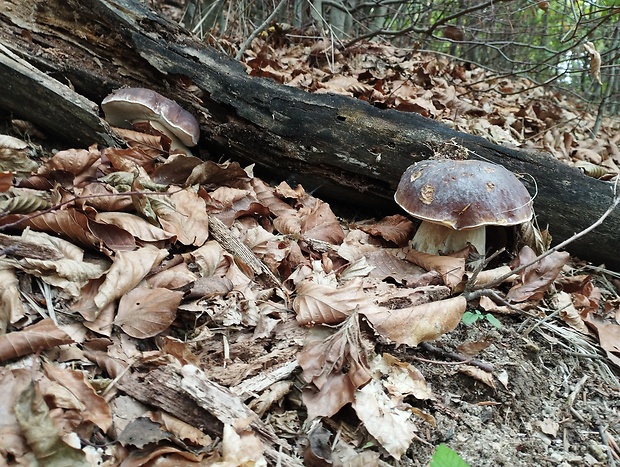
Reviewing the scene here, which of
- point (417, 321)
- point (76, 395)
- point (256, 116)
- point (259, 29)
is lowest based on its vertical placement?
point (76, 395)

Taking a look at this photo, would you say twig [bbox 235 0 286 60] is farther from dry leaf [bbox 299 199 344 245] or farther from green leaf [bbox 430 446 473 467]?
green leaf [bbox 430 446 473 467]

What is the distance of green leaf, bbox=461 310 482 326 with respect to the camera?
7.64 ft

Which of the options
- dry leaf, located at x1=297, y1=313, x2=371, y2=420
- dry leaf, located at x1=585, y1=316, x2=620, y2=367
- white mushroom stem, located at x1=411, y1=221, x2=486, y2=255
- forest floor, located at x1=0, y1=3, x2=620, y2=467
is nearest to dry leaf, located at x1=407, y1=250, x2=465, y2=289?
forest floor, located at x1=0, y1=3, x2=620, y2=467

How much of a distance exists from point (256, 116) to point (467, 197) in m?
1.68

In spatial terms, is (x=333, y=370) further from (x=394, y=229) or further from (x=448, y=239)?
(x=394, y=229)

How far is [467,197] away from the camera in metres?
2.59

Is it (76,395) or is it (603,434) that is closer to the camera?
(76,395)

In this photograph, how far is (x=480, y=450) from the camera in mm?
1779

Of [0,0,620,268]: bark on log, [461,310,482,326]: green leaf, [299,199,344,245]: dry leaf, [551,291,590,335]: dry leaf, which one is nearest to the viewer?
[461,310,482,326]: green leaf

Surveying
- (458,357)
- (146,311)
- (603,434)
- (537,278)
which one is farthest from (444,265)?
(146,311)

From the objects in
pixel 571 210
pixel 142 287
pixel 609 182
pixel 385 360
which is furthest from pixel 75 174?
pixel 609 182

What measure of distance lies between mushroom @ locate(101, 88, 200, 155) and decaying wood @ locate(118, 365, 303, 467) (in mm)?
2186

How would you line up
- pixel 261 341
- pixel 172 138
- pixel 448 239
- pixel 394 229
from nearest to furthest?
pixel 261 341, pixel 448 239, pixel 394 229, pixel 172 138

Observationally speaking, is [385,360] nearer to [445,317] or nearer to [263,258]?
[445,317]
